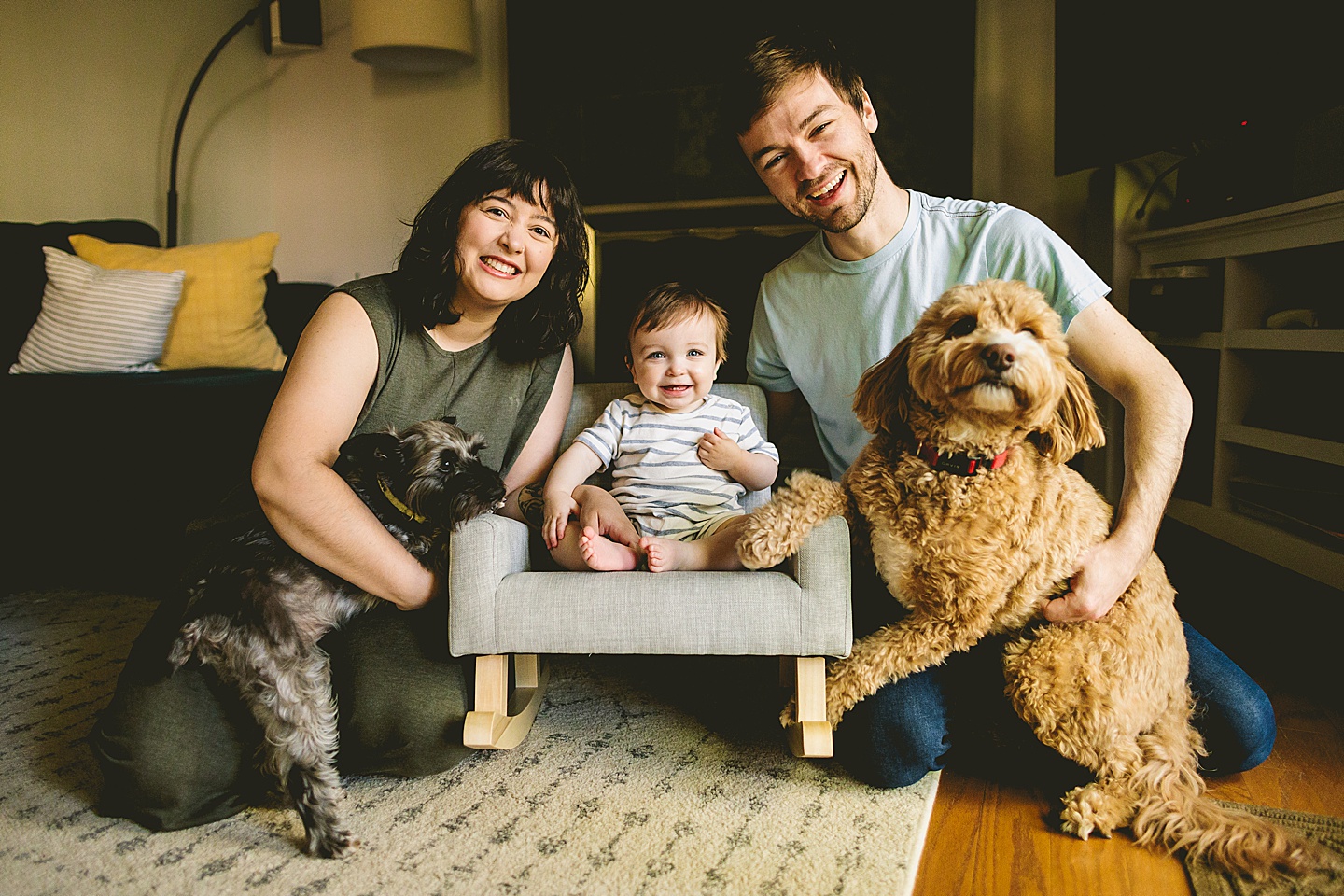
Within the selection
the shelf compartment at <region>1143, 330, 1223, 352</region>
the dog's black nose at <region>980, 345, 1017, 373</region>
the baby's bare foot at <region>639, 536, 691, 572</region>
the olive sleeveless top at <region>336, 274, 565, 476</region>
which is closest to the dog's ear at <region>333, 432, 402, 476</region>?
the olive sleeveless top at <region>336, 274, 565, 476</region>

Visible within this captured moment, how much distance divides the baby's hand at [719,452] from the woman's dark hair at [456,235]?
0.39m

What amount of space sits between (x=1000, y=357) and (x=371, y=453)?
1.05 metres

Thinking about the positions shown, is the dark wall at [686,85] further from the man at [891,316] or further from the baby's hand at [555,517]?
the baby's hand at [555,517]

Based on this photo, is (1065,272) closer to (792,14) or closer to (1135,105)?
(1135,105)

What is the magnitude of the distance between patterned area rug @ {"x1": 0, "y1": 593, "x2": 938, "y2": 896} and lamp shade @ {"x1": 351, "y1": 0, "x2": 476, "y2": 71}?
9.17 feet

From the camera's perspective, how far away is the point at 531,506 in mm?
1760

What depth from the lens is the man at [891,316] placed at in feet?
4.78

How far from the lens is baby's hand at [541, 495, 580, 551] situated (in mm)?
1613

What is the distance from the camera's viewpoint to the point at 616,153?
12.5ft

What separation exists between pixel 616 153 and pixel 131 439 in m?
2.25

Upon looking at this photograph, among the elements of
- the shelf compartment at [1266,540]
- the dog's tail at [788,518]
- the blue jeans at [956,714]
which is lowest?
the blue jeans at [956,714]

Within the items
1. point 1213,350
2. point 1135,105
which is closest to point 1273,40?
point 1135,105

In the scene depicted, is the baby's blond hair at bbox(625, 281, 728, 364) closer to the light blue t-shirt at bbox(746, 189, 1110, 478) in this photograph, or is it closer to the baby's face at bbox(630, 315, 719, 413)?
the baby's face at bbox(630, 315, 719, 413)

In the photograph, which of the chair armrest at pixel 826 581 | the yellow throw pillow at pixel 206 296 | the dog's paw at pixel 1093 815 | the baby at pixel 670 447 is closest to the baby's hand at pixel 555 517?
the baby at pixel 670 447
